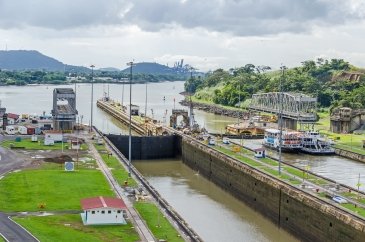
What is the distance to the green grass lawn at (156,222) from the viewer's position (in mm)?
45344

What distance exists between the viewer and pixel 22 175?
221ft

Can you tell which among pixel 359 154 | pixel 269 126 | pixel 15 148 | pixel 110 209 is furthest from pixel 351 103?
pixel 110 209

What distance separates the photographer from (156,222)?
161ft

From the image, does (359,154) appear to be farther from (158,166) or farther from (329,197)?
(329,197)

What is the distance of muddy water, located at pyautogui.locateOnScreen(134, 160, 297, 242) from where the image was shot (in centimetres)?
5750

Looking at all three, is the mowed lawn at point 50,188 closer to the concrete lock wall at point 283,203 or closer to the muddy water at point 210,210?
the muddy water at point 210,210

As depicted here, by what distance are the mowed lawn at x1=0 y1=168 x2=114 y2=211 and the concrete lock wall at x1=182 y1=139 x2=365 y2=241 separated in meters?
16.1

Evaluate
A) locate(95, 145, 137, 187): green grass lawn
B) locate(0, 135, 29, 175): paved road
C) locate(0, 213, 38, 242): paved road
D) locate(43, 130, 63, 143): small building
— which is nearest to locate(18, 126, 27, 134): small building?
locate(43, 130, 63, 143): small building

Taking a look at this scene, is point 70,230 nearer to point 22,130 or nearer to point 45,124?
point 22,130

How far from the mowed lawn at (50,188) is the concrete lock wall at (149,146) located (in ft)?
104

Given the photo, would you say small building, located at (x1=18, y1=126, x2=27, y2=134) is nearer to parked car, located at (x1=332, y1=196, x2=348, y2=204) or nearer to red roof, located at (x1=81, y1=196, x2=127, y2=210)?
red roof, located at (x1=81, y1=196, x2=127, y2=210)

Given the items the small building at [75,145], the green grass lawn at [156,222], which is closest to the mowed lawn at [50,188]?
the green grass lawn at [156,222]

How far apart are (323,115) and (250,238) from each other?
109m

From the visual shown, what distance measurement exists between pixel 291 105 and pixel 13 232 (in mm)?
109835
